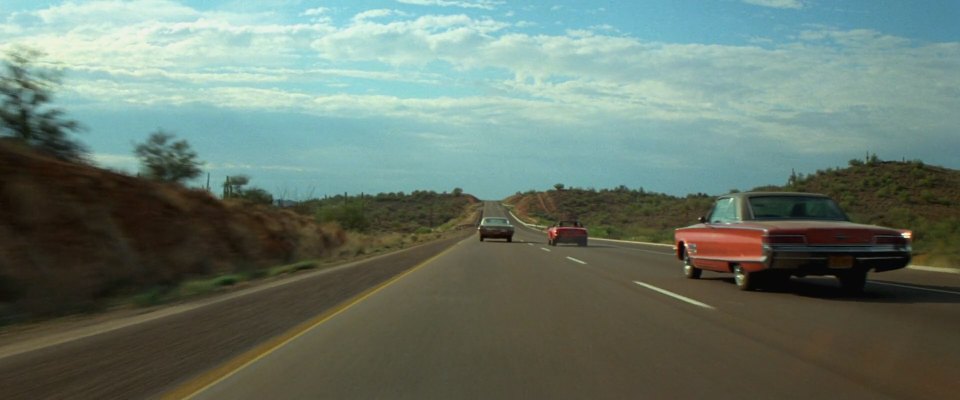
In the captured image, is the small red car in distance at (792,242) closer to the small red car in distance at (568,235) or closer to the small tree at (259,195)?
the small red car in distance at (568,235)

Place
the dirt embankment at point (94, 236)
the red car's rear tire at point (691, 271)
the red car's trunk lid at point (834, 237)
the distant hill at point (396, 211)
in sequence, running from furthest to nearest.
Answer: the distant hill at point (396, 211) → the red car's rear tire at point (691, 271) → the dirt embankment at point (94, 236) → the red car's trunk lid at point (834, 237)

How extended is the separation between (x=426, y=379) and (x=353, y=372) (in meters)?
0.77

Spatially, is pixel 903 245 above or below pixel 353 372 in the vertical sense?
above

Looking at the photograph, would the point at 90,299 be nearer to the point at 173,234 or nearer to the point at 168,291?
the point at 168,291

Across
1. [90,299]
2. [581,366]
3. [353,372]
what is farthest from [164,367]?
[90,299]

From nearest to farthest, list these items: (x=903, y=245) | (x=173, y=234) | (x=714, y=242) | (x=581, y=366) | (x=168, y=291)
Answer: (x=581, y=366)
(x=903, y=245)
(x=714, y=242)
(x=168, y=291)
(x=173, y=234)

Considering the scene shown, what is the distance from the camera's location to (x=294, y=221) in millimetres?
41656

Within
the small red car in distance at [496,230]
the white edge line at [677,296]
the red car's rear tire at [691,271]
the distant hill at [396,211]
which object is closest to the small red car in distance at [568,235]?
the small red car in distance at [496,230]

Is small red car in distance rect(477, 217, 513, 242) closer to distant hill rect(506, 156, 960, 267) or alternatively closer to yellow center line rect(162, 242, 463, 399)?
distant hill rect(506, 156, 960, 267)

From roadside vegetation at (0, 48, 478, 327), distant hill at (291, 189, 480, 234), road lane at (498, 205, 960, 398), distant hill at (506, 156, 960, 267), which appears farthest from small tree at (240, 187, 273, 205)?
road lane at (498, 205, 960, 398)

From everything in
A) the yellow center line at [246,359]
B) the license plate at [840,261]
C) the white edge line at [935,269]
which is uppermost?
the license plate at [840,261]

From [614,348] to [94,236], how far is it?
16.1 meters

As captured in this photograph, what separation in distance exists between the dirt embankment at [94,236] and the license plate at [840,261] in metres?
12.8

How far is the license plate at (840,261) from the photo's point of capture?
12.5m
